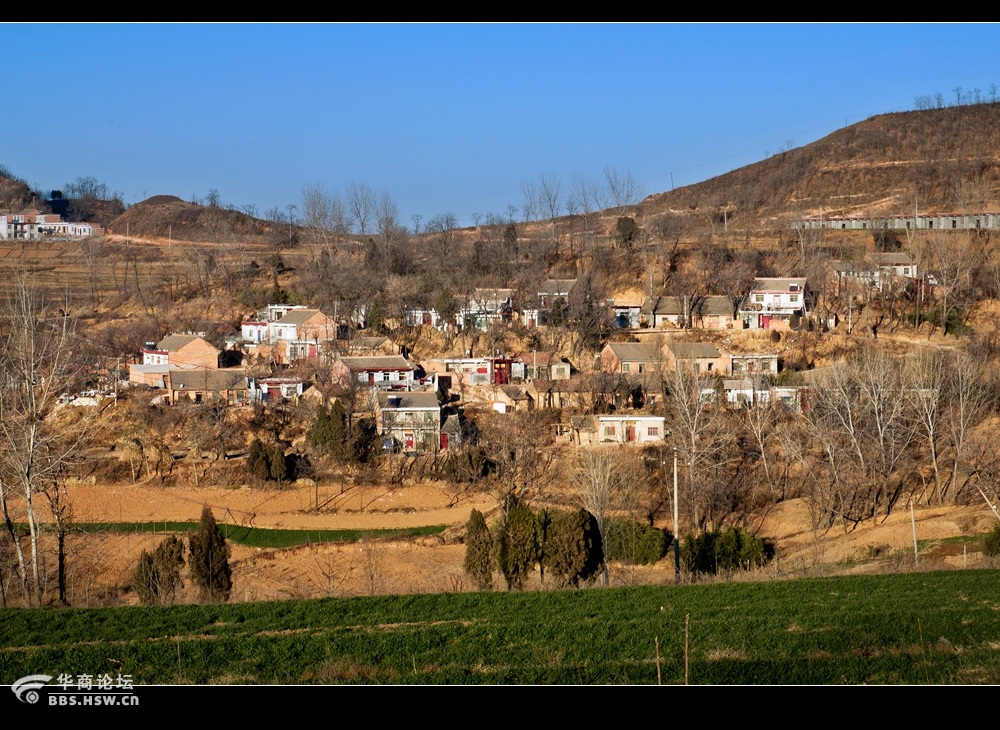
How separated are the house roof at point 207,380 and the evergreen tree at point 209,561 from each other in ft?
28.3

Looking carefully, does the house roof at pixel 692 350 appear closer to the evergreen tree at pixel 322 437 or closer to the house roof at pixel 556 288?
the house roof at pixel 556 288

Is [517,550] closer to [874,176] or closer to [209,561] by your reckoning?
[209,561]

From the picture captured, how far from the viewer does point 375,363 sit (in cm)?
2123

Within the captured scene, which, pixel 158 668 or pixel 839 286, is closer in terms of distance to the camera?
pixel 158 668

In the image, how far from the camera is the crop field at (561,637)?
5.90 m

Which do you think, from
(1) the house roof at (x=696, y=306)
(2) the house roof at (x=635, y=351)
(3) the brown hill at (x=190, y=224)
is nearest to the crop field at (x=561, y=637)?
(2) the house roof at (x=635, y=351)

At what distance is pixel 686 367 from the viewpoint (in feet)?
66.0

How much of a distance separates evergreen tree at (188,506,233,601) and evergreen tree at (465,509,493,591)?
9.45ft

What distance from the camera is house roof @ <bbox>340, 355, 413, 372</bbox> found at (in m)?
20.9

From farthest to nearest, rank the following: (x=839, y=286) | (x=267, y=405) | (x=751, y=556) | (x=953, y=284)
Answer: (x=839, y=286) < (x=953, y=284) < (x=267, y=405) < (x=751, y=556)

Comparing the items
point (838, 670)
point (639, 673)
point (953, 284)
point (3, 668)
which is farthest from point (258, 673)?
point (953, 284)

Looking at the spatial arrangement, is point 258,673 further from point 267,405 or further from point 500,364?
point 500,364

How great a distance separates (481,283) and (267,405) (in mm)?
9383
